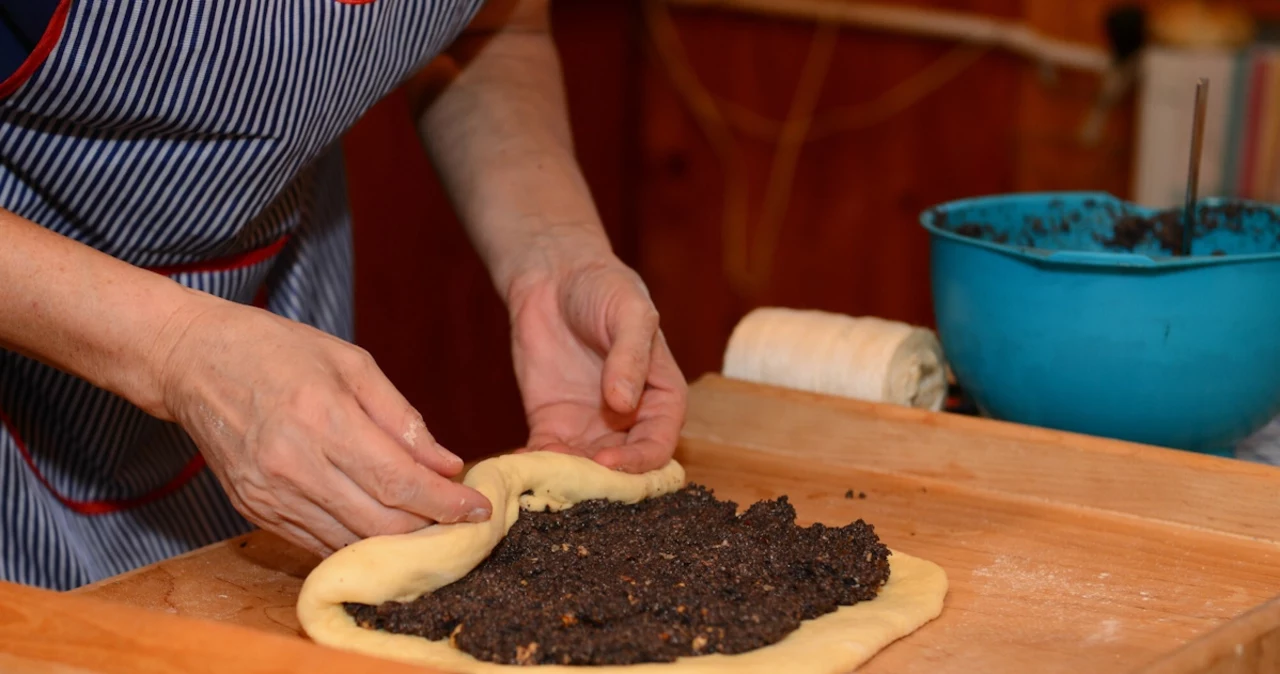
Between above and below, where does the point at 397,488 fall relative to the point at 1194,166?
below

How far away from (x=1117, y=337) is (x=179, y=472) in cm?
91

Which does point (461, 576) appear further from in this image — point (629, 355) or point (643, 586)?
point (629, 355)

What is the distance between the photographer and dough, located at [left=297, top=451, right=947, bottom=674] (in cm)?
85

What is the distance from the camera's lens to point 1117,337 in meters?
1.22

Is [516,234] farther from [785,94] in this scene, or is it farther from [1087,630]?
[785,94]

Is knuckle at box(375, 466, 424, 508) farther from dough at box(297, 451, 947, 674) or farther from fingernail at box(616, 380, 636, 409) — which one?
fingernail at box(616, 380, 636, 409)

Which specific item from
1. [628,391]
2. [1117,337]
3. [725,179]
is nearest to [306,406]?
[628,391]

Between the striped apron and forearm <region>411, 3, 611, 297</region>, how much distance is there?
0.13 m

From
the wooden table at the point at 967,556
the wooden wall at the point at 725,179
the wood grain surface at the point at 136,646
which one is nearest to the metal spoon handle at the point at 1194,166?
the wooden table at the point at 967,556

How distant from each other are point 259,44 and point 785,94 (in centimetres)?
217

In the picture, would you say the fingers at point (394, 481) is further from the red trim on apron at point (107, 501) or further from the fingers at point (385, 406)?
the red trim on apron at point (107, 501)

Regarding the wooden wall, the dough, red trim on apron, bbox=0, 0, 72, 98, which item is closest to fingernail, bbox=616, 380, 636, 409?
the dough

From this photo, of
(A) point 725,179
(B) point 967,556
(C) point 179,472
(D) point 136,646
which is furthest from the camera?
(A) point 725,179

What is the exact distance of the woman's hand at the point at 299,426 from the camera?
857mm
